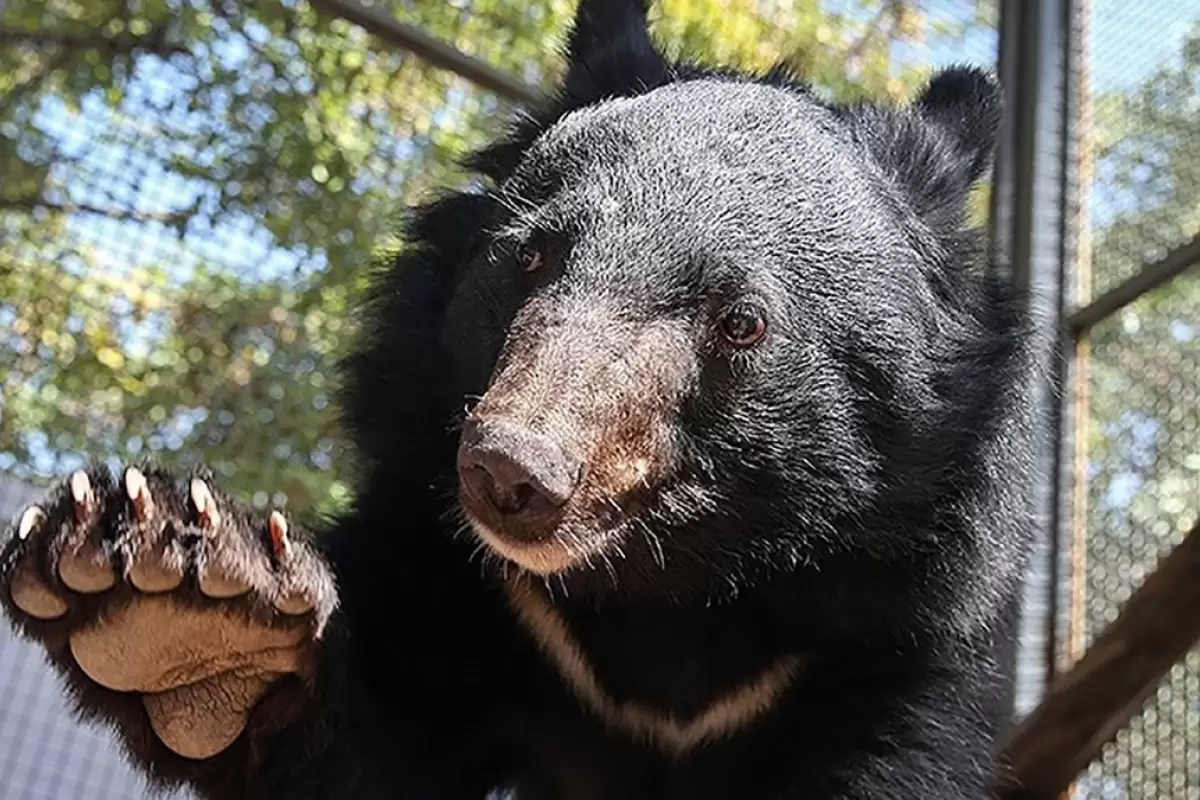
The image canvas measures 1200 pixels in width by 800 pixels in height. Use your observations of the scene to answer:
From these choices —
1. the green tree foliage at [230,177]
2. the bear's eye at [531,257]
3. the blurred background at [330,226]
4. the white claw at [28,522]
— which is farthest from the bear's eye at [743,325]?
the green tree foliage at [230,177]

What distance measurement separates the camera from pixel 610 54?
226 cm

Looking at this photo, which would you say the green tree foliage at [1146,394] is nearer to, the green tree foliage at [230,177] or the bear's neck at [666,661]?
the green tree foliage at [230,177]

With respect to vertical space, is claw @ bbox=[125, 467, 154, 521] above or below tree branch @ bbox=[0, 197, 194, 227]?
above

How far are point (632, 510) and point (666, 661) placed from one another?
1.48ft

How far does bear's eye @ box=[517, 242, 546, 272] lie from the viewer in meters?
1.81

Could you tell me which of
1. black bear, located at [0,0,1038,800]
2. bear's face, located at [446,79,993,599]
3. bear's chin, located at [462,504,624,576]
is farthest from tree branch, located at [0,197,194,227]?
bear's chin, located at [462,504,624,576]

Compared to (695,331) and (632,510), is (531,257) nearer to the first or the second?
(695,331)

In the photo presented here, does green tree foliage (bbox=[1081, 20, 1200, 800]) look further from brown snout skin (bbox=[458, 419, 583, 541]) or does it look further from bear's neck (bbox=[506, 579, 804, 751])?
brown snout skin (bbox=[458, 419, 583, 541])

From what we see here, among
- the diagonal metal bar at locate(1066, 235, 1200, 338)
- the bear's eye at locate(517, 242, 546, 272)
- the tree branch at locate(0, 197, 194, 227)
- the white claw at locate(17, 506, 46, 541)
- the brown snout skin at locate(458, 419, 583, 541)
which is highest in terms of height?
the diagonal metal bar at locate(1066, 235, 1200, 338)

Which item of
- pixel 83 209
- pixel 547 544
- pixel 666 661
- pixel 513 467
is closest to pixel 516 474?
pixel 513 467

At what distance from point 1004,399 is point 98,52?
2.75 meters

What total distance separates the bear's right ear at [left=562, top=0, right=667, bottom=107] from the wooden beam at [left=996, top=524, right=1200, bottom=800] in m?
1.04

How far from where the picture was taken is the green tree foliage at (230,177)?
3840mm

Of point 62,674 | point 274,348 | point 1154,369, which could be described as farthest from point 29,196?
Answer: point 1154,369
